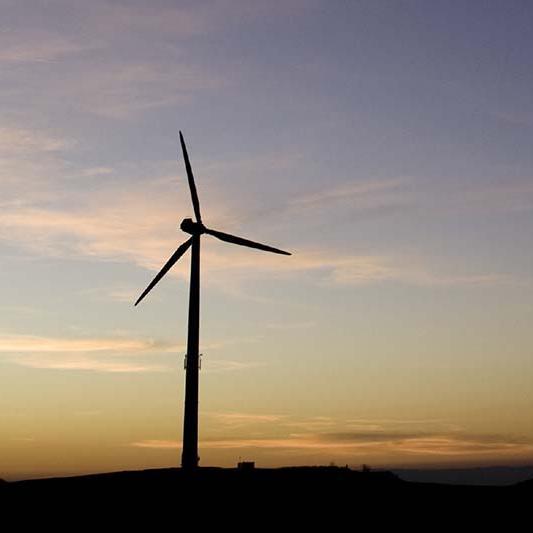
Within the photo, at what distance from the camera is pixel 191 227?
3814 inches

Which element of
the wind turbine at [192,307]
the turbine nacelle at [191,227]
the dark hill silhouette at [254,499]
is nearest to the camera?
the dark hill silhouette at [254,499]

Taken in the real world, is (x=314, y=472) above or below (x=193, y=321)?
below

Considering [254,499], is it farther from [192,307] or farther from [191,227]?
[191,227]

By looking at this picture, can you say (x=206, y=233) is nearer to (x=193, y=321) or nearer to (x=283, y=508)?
(x=193, y=321)

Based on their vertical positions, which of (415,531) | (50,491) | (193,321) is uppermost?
(193,321)

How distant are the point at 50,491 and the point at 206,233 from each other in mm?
27722

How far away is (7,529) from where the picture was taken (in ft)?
236

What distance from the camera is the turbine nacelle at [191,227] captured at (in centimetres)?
9694

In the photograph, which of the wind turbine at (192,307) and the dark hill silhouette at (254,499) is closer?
the dark hill silhouette at (254,499)

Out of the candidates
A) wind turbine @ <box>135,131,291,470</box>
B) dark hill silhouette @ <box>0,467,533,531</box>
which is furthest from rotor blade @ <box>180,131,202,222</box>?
dark hill silhouette @ <box>0,467,533,531</box>

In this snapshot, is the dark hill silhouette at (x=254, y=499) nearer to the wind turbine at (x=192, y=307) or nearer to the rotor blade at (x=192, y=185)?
the wind turbine at (x=192, y=307)

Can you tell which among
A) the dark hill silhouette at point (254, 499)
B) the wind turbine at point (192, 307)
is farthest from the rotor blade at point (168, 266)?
the dark hill silhouette at point (254, 499)

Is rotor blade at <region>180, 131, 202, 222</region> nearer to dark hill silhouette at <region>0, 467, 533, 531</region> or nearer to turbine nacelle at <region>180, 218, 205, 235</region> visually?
turbine nacelle at <region>180, 218, 205, 235</region>

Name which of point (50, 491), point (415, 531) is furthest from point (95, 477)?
point (415, 531)
